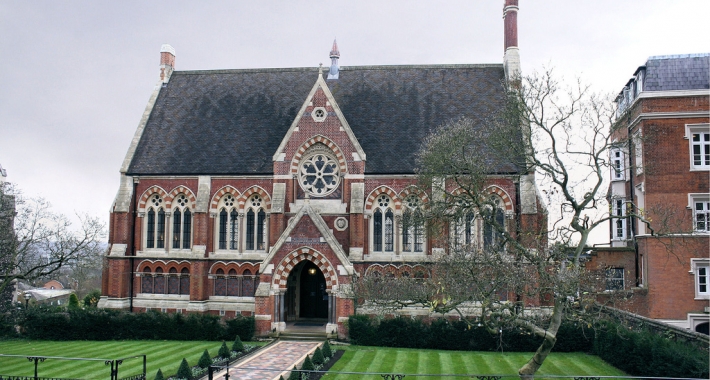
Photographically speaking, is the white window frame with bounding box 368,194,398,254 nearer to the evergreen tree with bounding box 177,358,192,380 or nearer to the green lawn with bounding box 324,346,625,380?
the green lawn with bounding box 324,346,625,380

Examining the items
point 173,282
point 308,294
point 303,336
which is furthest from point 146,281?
point 303,336

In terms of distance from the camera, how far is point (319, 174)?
32469mm

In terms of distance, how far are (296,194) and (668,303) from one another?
19452 millimetres

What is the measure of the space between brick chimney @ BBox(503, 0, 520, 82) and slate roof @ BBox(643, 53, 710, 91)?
6.97 m

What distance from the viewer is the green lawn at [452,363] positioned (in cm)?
2200

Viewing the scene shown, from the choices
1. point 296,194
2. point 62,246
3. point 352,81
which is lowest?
point 62,246

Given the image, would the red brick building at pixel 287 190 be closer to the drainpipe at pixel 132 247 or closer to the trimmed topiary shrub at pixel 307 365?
the drainpipe at pixel 132 247

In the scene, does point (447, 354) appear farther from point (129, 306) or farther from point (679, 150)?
point (129, 306)

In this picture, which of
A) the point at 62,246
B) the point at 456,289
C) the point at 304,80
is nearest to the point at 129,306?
the point at 62,246

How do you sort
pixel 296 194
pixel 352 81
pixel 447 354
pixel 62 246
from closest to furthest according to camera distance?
pixel 447 354
pixel 62 246
pixel 296 194
pixel 352 81

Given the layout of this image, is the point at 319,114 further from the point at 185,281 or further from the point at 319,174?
the point at 185,281

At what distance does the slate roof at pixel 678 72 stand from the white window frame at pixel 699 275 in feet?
28.2

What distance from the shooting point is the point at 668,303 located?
29.0 m

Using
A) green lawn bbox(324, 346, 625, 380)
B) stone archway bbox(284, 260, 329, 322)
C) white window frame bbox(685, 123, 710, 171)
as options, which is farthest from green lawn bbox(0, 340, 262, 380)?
white window frame bbox(685, 123, 710, 171)
